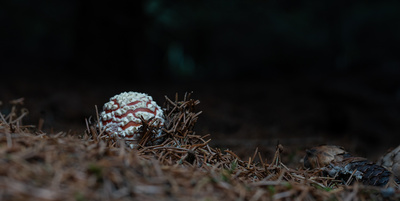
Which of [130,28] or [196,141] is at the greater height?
[130,28]

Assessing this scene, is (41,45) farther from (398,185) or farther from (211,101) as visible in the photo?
(398,185)

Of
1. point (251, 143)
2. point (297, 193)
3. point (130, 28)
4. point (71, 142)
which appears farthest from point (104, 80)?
point (297, 193)

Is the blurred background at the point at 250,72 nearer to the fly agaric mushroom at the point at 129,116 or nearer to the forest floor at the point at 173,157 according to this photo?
the forest floor at the point at 173,157

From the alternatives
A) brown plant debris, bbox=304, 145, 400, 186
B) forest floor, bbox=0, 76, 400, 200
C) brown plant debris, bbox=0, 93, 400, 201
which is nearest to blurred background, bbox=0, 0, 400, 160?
forest floor, bbox=0, 76, 400, 200

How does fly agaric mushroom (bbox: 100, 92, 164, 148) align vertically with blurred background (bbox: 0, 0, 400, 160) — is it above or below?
below

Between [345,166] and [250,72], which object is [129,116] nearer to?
[345,166]

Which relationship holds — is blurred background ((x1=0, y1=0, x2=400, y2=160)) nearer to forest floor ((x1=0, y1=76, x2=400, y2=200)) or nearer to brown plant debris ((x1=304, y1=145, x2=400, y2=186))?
forest floor ((x1=0, y1=76, x2=400, y2=200))
